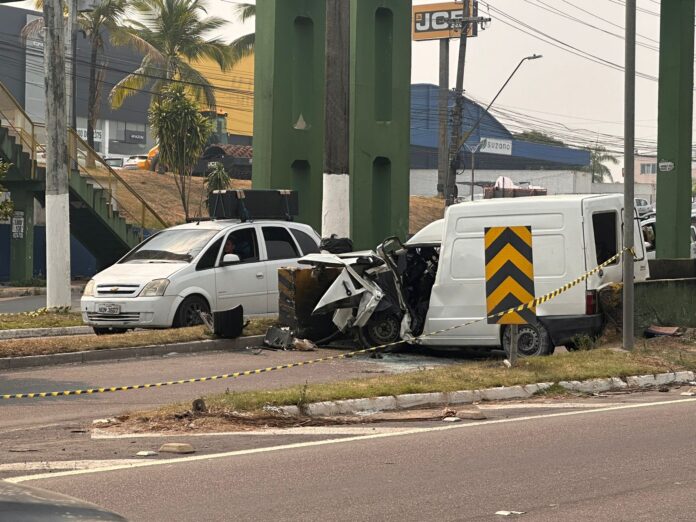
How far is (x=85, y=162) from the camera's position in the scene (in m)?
33.8

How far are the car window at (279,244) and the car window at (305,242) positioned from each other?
154mm

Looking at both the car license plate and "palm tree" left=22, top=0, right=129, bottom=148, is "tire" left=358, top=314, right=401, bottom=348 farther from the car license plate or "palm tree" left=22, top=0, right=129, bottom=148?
"palm tree" left=22, top=0, right=129, bottom=148

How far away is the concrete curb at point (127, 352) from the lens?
50.2 ft

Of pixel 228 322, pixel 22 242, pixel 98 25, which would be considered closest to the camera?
pixel 228 322

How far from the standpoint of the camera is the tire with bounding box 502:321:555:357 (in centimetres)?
A: 1585

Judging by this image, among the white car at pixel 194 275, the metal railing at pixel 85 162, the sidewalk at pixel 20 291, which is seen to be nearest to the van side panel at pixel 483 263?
the white car at pixel 194 275

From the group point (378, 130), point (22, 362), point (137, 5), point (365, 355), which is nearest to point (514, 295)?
point (365, 355)

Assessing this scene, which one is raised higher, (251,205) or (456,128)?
(456,128)

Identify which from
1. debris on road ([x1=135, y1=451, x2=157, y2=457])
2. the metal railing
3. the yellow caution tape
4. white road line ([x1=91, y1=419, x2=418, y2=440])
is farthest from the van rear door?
the metal railing

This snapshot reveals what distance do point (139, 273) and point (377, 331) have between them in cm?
382

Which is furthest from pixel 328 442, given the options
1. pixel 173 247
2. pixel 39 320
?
pixel 39 320

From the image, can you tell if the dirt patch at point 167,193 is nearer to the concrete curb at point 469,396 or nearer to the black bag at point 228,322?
the black bag at point 228,322

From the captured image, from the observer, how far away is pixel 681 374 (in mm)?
14359

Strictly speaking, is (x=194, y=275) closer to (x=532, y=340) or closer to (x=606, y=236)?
(x=532, y=340)
